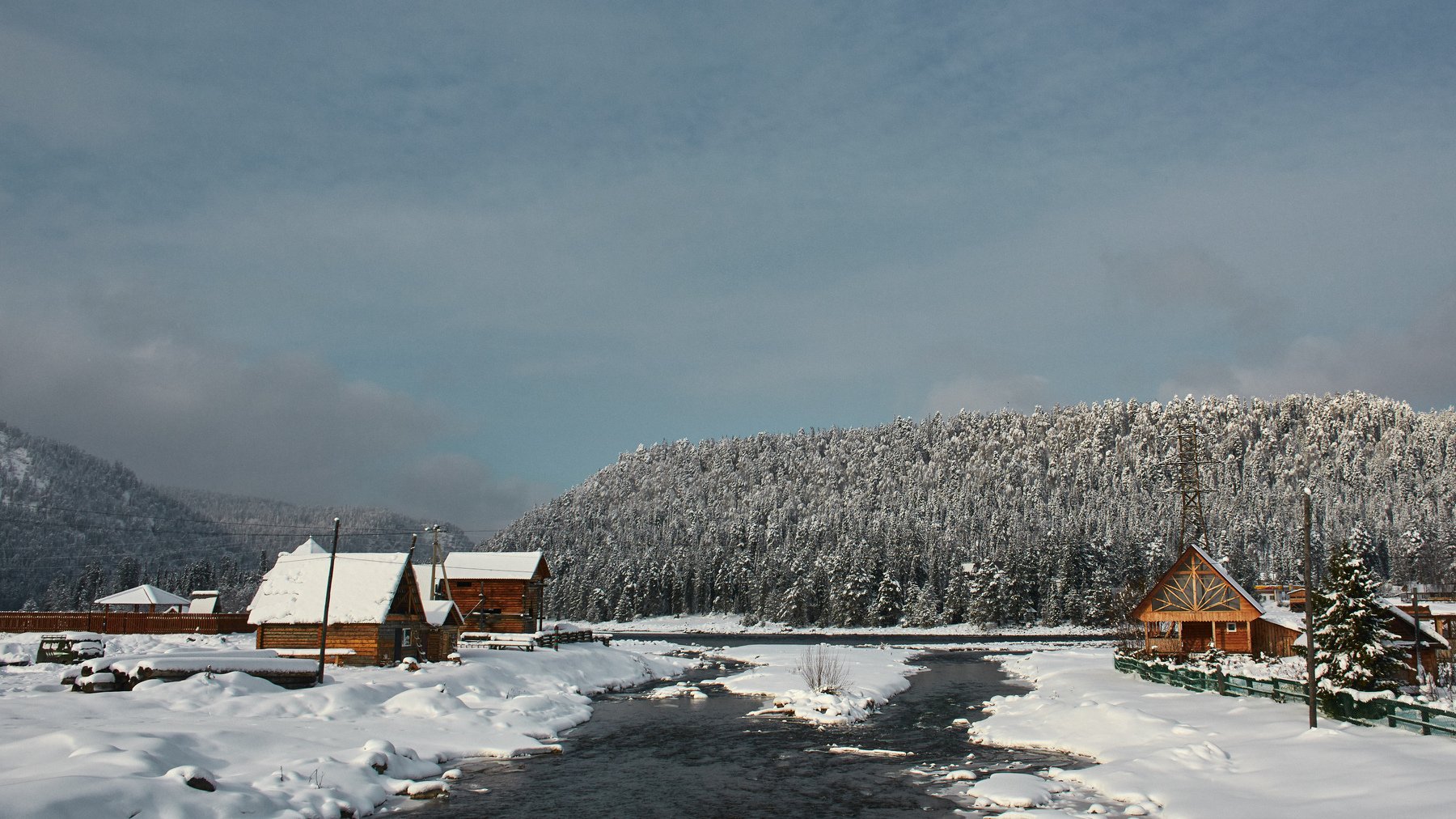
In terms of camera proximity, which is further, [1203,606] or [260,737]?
[1203,606]

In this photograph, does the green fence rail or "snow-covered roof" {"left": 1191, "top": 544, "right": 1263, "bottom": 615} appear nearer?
the green fence rail

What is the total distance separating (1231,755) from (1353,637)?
735 cm

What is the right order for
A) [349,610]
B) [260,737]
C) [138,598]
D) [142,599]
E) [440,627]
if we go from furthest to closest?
[138,598] < [142,599] < [440,627] < [349,610] < [260,737]

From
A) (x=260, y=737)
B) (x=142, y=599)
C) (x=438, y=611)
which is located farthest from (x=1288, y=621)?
(x=142, y=599)

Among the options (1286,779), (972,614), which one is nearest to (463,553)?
(1286,779)

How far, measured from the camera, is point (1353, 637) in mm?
30297

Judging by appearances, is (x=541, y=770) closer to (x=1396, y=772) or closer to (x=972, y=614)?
(x=1396, y=772)

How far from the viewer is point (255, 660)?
36.0 meters

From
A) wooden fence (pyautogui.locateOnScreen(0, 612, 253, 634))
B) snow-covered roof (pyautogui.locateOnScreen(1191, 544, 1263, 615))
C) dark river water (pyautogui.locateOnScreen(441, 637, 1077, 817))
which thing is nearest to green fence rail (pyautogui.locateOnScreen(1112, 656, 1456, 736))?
snow-covered roof (pyautogui.locateOnScreen(1191, 544, 1263, 615))

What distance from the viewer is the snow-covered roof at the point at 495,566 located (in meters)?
72.9

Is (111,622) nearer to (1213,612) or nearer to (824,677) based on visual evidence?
(824,677)

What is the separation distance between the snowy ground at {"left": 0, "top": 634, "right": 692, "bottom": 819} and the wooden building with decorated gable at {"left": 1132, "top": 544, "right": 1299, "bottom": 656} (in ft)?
117

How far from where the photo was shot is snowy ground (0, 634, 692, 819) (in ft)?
63.8

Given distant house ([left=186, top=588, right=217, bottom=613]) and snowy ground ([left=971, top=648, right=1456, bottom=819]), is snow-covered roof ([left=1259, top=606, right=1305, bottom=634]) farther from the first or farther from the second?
distant house ([left=186, top=588, right=217, bottom=613])
